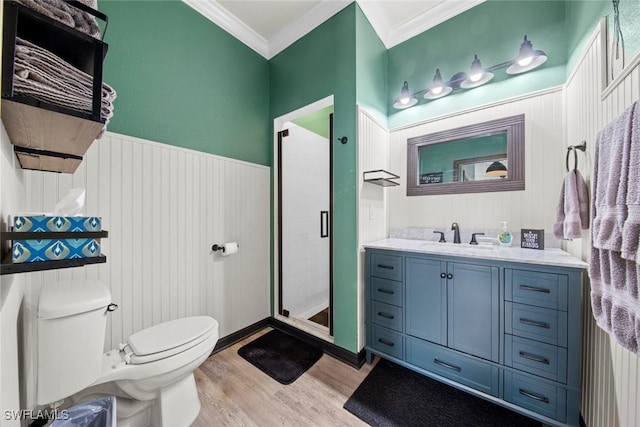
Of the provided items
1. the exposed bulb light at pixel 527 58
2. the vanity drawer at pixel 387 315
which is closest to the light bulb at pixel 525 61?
the exposed bulb light at pixel 527 58

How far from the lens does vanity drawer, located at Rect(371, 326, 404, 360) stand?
1.69 metres

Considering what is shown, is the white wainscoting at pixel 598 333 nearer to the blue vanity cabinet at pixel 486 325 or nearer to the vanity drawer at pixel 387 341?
the blue vanity cabinet at pixel 486 325

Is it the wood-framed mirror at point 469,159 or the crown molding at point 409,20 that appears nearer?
the wood-framed mirror at point 469,159

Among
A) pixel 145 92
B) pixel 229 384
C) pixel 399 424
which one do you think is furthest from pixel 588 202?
pixel 145 92

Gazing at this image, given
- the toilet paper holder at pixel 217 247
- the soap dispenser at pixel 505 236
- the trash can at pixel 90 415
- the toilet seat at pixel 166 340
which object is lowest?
the trash can at pixel 90 415

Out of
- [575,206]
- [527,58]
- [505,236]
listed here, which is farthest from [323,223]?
[527,58]

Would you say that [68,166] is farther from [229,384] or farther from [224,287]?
[229,384]

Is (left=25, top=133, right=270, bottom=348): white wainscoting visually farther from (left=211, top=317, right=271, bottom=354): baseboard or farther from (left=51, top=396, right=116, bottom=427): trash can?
(left=51, top=396, right=116, bottom=427): trash can

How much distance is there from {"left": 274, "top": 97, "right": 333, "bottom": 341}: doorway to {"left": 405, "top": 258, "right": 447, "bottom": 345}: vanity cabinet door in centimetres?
68

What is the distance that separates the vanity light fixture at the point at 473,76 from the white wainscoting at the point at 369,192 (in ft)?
1.20

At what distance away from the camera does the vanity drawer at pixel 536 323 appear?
1180mm

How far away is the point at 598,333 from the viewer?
1101 millimetres

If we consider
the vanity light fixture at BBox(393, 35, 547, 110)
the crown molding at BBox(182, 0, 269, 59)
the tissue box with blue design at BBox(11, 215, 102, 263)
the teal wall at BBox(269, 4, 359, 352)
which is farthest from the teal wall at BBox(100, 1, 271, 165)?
the vanity light fixture at BBox(393, 35, 547, 110)

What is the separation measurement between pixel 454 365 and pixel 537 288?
69 centimetres
